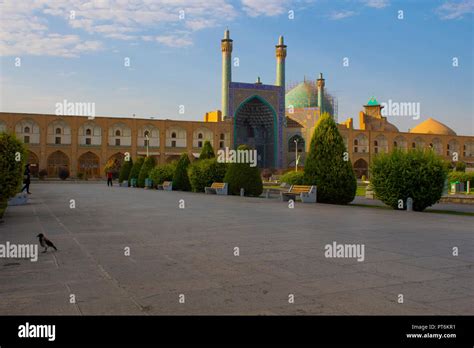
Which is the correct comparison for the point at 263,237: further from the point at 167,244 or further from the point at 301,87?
the point at 301,87

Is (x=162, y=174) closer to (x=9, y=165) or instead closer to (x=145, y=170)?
(x=145, y=170)

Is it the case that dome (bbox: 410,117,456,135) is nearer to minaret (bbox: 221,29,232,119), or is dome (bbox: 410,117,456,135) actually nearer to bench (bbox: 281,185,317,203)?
minaret (bbox: 221,29,232,119)

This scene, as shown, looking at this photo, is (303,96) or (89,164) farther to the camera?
(303,96)

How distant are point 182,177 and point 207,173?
3069mm

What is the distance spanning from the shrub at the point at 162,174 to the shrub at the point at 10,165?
16.8 metres

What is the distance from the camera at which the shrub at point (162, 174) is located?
26344mm

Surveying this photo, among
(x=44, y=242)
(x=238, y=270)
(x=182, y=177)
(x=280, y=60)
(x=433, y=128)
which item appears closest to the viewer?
(x=238, y=270)

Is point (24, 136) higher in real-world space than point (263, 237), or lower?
higher

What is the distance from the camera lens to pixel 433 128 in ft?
220

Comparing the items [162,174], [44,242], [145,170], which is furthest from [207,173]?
[44,242]

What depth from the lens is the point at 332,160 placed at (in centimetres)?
1449

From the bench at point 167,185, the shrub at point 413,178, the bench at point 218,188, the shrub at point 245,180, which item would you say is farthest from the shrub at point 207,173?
the shrub at point 413,178
